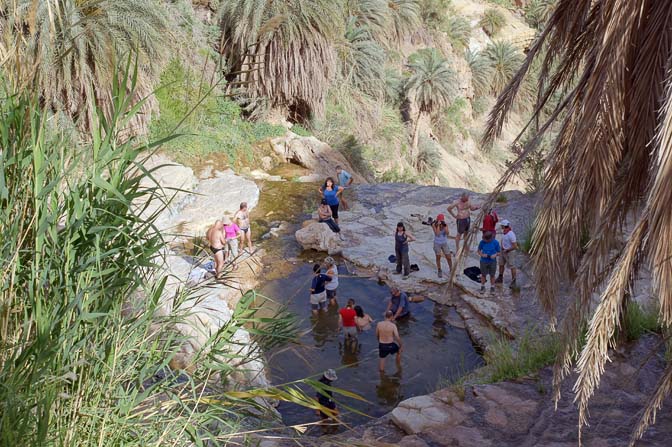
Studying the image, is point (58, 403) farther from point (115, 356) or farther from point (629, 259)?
point (629, 259)

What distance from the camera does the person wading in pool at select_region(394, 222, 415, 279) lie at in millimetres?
10734

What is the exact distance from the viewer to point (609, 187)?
4016 mm

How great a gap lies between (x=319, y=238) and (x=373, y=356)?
4130 mm

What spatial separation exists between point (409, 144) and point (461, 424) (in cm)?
2295

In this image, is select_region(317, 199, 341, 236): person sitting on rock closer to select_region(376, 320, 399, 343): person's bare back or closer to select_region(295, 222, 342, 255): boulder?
select_region(295, 222, 342, 255): boulder

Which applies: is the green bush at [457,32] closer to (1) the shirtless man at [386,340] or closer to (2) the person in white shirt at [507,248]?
(2) the person in white shirt at [507,248]

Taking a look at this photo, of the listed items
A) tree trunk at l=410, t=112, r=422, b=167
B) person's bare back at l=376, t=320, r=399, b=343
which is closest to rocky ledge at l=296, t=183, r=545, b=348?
person's bare back at l=376, t=320, r=399, b=343

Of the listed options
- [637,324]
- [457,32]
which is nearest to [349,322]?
[637,324]

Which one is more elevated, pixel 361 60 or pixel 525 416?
pixel 361 60

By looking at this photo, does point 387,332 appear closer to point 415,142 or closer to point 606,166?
point 606,166

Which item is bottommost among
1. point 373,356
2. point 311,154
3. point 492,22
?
point 373,356

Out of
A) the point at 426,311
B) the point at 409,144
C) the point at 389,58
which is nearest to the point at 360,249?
the point at 426,311

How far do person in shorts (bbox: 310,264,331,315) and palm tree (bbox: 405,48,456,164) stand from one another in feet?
59.7

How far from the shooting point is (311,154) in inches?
703
